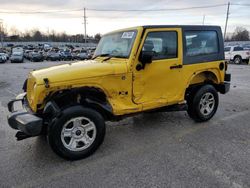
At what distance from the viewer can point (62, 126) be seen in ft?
11.7

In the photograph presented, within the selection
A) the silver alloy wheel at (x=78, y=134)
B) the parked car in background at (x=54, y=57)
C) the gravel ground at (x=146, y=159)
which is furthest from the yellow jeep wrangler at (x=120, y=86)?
the parked car in background at (x=54, y=57)

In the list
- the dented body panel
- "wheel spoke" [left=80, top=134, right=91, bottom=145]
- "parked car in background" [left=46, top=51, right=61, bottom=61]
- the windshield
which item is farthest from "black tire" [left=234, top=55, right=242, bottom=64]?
"parked car in background" [left=46, top=51, right=61, bottom=61]

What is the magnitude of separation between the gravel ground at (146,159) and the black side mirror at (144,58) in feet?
4.47

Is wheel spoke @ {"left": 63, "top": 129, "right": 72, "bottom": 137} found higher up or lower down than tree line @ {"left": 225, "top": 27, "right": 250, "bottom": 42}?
lower down

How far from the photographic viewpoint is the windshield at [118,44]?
430 cm

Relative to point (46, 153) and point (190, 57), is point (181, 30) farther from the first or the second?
point (46, 153)

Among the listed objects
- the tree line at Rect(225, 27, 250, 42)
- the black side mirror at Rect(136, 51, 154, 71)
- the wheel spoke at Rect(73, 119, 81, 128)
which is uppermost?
the tree line at Rect(225, 27, 250, 42)

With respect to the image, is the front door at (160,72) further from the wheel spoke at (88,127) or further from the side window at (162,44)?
the wheel spoke at (88,127)

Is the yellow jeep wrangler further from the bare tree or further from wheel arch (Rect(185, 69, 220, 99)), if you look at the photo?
the bare tree

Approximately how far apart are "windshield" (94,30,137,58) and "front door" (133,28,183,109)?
0.24 m

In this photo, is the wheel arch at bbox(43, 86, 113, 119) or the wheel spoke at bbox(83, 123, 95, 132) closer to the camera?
the wheel arch at bbox(43, 86, 113, 119)

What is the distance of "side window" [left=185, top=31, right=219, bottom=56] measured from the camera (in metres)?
4.90

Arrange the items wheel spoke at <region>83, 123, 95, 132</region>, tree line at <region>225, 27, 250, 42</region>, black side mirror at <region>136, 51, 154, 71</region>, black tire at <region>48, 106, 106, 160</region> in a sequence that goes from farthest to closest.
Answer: tree line at <region>225, 27, 250, 42</region> < black side mirror at <region>136, 51, 154, 71</region> < wheel spoke at <region>83, 123, 95, 132</region> < black tire at <region>48, 106, 106, 160</region>

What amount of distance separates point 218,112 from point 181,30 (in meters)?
2.60
